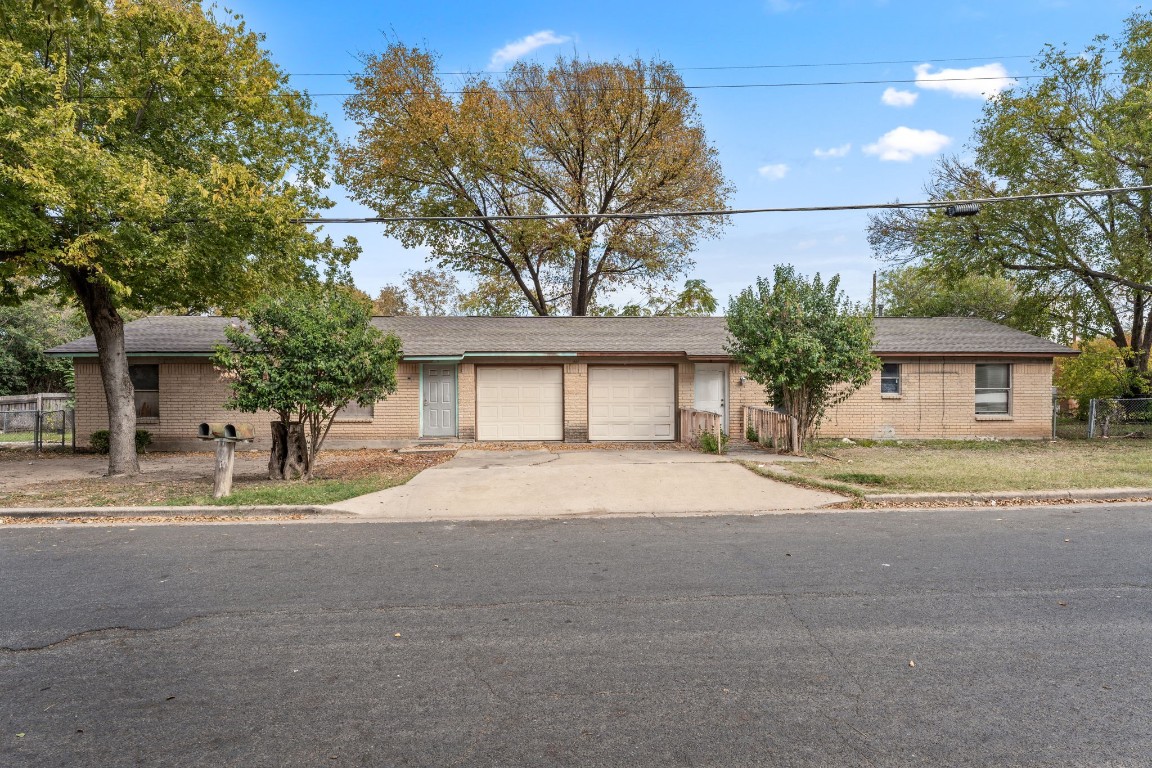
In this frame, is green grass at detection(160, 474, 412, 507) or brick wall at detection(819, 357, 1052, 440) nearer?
green grass at detection(160, 474, 412, 507)

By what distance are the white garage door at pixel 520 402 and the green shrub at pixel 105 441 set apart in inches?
350

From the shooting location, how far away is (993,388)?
1867cm

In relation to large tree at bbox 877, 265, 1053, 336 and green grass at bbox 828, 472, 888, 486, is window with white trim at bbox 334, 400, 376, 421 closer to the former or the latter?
green grass at bbox 828, 472, 888, 486

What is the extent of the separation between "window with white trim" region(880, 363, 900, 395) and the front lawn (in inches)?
70.3

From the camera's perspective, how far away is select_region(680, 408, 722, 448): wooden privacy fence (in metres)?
15.1

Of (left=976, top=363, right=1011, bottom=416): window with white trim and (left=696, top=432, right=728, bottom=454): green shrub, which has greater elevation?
(left=976, top=363, right=1011, bottom=416): window with white trim

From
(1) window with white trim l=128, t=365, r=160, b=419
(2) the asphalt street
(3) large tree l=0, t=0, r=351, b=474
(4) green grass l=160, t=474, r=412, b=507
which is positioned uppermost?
(3) large tree l=0, t=0, r=351, b=474

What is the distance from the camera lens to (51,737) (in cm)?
308

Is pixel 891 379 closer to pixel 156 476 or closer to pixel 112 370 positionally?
pixel 156 476

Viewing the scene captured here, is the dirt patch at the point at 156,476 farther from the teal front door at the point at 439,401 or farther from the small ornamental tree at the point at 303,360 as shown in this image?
the teal front door at the point at 439,401

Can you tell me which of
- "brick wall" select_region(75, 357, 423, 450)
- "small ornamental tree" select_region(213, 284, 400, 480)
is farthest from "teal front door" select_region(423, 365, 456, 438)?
"small ornamental tree" select_region(213, 284, 400, 480)

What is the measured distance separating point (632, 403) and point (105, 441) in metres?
14.2

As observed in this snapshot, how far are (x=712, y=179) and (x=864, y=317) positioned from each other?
1731cm

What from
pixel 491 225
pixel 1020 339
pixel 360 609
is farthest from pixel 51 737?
pixel 491 225
